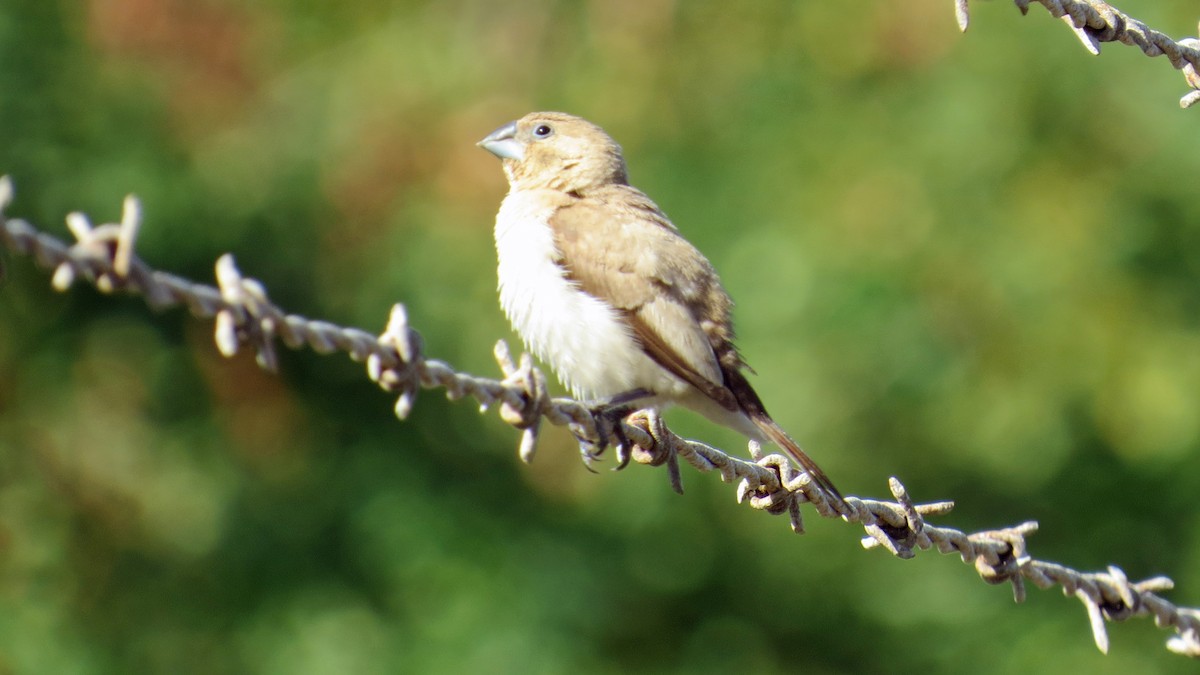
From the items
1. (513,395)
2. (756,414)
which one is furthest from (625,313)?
(513,395)

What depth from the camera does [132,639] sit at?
9492 millimetres

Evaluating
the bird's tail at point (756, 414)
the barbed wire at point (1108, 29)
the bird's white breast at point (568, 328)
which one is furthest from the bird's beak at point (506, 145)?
the barbed wire at point (1108, 29)

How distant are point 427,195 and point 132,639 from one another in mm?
3116

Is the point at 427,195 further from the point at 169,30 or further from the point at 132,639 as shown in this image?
the point at 132,639

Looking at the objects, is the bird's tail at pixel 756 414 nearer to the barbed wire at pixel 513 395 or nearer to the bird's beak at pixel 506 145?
the barbed wire at pixel 513 395

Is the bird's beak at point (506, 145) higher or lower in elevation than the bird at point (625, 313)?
higher

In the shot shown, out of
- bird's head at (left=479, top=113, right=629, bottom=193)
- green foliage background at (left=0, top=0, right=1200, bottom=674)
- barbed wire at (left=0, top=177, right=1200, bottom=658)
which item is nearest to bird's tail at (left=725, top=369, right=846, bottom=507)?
barbed wire at (left=0, top=177, right=1200, bottom=658)

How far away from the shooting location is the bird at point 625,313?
4.73m

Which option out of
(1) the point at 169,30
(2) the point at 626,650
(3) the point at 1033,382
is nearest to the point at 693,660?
(2) the point at 626,650

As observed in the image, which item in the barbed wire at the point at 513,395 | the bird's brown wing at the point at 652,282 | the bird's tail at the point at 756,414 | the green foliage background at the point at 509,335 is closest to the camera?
the barbed wire at the point at 513,395

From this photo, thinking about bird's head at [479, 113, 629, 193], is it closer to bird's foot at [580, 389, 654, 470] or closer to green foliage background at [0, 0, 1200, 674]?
bird's foot at [580, 389, 654, 470]

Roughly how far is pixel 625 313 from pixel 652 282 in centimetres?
15

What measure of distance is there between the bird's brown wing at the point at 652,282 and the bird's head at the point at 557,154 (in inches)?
19.5

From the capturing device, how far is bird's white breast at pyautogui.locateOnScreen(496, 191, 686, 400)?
4.73 m
